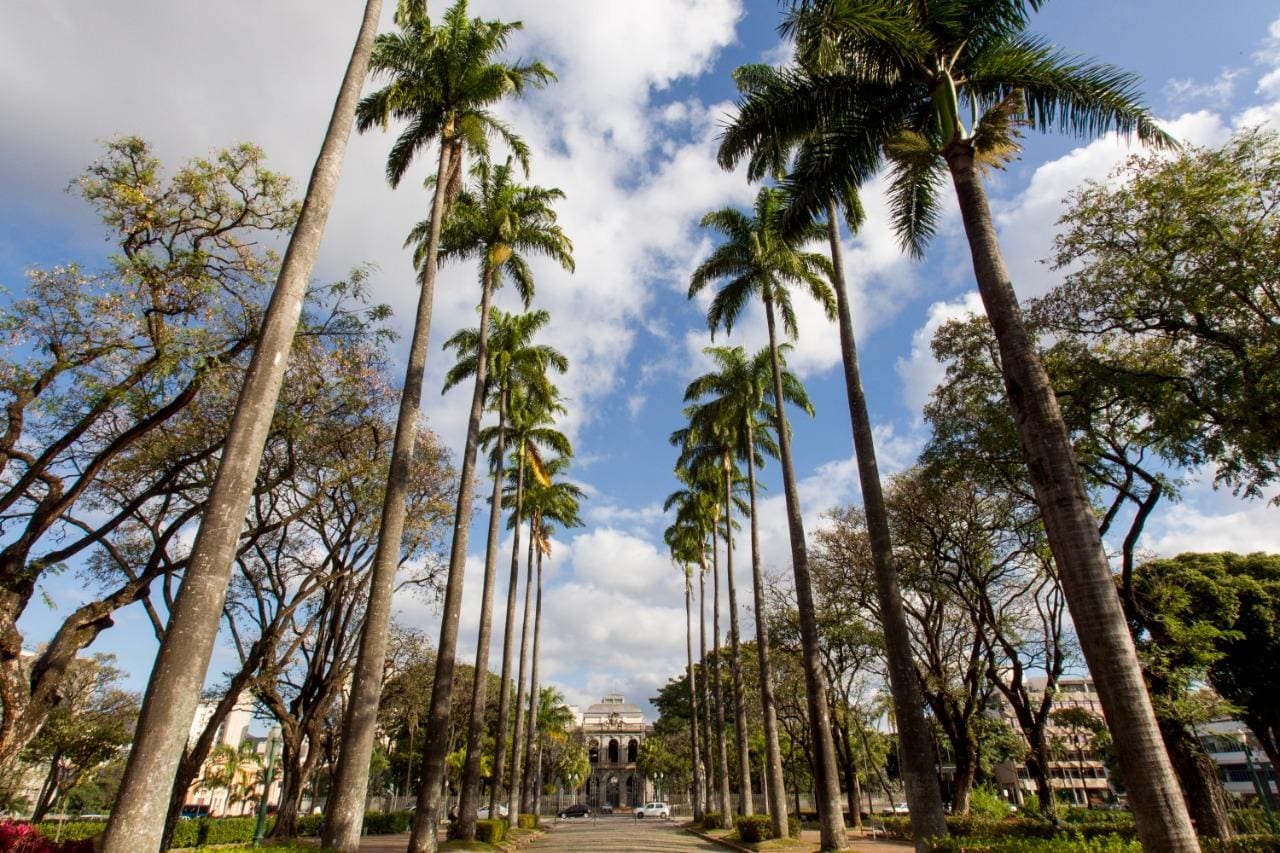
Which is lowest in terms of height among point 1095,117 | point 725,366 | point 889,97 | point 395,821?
point 395,821

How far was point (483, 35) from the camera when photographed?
50.8 ft

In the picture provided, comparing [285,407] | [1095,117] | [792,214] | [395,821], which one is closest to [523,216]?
[285,407]

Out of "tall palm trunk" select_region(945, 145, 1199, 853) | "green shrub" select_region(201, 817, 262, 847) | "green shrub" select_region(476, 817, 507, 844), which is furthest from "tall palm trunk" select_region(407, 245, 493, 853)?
"green shrub" select_region(201, 817, 262, 847)

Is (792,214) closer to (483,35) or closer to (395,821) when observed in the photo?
(483,35)

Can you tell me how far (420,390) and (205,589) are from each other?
7.99m

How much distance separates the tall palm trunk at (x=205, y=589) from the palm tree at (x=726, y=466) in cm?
2126

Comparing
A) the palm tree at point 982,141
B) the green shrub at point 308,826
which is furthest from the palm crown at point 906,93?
the green shrub at point 308,826

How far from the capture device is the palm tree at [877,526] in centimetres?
1024

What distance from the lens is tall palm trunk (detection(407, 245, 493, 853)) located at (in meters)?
13.9

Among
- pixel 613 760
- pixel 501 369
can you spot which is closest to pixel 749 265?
pixel 501 369

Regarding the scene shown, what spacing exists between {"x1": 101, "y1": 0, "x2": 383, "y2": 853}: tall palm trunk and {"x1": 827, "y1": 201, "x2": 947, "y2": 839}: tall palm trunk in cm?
928

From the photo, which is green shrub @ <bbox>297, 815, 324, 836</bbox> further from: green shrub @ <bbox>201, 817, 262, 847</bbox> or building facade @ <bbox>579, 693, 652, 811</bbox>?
building facade @ <bbox>579, 693, 652, 811</bbox>

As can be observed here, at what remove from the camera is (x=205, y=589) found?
504 centimetres

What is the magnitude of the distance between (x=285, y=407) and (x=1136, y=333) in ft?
61.8
